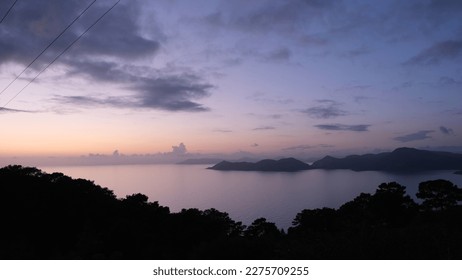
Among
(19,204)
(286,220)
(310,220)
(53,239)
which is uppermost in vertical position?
(19,204)

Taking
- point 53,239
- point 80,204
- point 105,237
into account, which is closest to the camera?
point 105,237

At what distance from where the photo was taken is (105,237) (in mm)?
16172

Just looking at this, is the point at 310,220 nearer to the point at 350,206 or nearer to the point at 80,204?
the point at 350,206

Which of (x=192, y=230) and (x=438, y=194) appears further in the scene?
(x=438, y=194)

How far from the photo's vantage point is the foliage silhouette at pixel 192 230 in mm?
7281

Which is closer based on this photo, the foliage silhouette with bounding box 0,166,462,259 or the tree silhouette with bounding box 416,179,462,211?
the foliage silhouette with bounding box 0,166,462,259

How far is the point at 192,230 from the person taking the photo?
84.6ft

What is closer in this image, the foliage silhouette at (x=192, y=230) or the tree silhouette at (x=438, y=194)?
the foliage silhouette at (x=192, y=230)

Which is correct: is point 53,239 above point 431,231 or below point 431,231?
below

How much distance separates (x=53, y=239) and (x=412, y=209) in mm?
32285

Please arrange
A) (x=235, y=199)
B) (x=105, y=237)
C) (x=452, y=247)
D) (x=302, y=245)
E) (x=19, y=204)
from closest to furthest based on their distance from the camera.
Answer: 1. (x=452, y=247)
2. (x=302, y=245)
3. (x=105, y=237)
4. (x=19, y=204)
5. (x=235, y=199)

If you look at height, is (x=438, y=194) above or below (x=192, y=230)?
above

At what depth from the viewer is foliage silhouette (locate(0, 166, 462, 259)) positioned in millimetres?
7281

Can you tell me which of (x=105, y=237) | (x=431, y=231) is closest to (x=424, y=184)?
(x=431, y=231)
